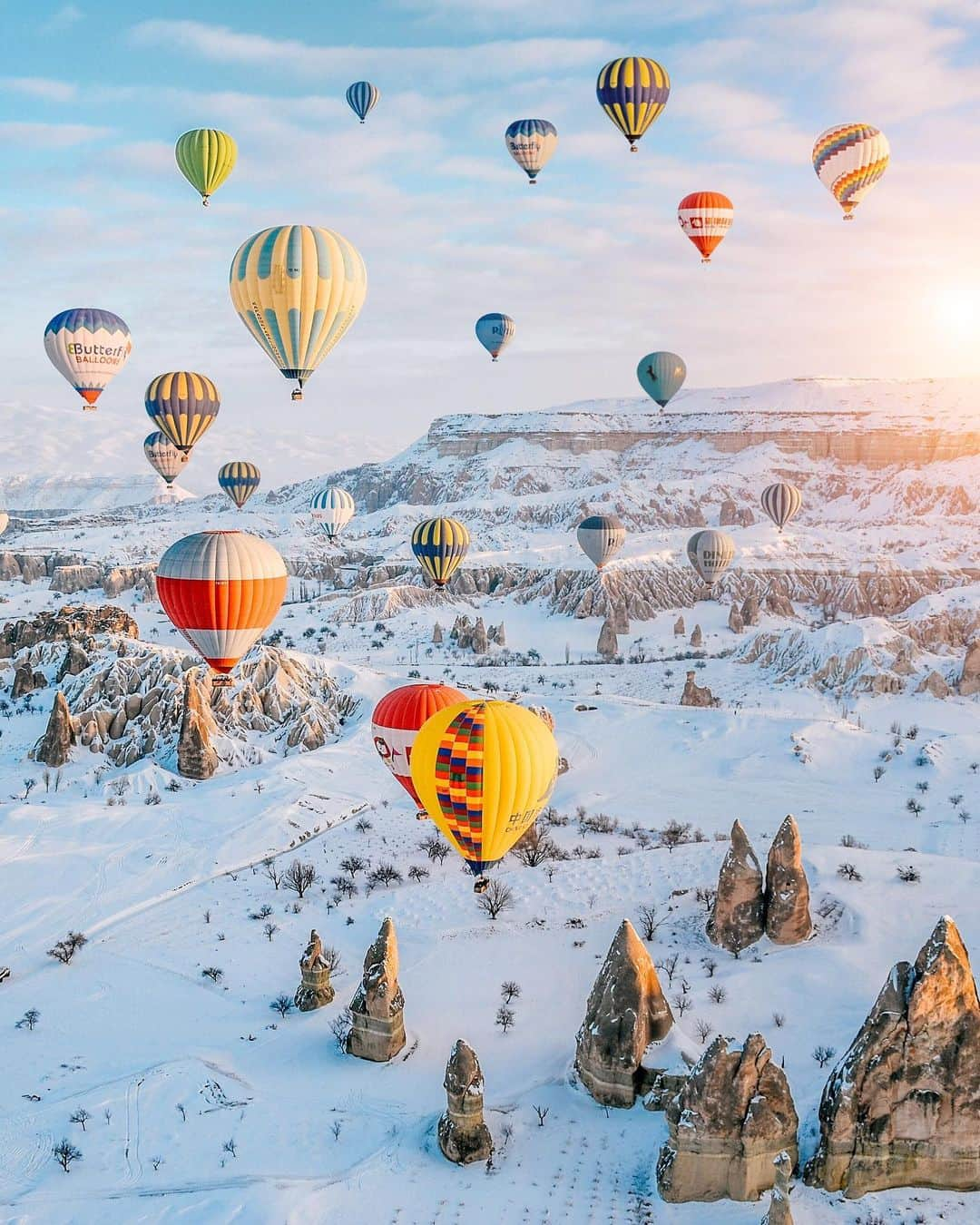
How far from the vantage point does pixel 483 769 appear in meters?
21.6

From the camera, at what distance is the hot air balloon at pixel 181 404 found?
155 feet

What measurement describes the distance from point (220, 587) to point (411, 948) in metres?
11.5

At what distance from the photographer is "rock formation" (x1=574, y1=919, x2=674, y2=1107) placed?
741 inches

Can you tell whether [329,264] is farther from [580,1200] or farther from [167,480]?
[167,480]

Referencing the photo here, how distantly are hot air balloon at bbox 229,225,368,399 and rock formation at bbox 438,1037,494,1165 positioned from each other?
22634 millimetres

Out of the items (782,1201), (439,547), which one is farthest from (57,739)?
(782,1201)

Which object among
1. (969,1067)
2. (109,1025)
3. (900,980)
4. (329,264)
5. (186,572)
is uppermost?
(329,264)

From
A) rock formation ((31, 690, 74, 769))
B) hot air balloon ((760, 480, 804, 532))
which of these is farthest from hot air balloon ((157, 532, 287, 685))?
hot air balloon ((760, 480, 804, 532))

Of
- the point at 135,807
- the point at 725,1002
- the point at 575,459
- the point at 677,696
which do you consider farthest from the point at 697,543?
the point at 575,459

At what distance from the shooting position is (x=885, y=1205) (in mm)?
15406

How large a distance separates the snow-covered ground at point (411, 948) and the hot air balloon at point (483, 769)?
13.4 feet

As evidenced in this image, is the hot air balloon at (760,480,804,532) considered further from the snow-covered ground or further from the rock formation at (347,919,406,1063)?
the rock formation at (347,919,406,1063)

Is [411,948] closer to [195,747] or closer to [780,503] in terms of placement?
[195,747]

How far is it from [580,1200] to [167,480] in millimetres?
55472
